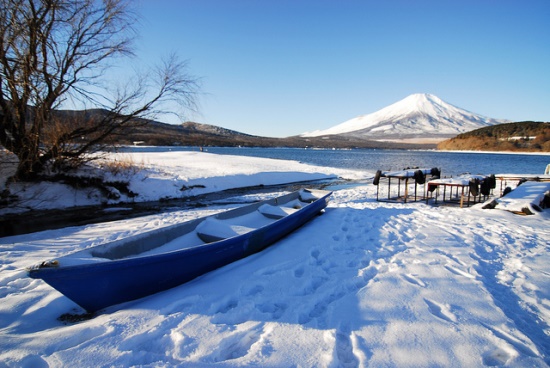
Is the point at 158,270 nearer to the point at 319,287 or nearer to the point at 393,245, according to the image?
the point at 319,287

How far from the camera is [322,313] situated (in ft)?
12.4

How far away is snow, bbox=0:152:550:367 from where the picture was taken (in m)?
2.95

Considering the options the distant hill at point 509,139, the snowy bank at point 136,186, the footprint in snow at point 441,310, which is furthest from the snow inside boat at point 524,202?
the distant hill at point 509,139

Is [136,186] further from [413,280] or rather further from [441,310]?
[441,310]

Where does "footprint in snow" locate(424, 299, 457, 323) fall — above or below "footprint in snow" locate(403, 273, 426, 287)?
below

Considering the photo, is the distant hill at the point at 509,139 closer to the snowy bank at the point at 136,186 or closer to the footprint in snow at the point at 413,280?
the snowy bank at the point at 136,186

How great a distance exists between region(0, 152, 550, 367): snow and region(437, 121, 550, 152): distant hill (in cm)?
9853

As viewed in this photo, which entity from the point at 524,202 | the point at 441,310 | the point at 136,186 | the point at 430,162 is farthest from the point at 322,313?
the point at 430,162

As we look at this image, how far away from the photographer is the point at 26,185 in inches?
479

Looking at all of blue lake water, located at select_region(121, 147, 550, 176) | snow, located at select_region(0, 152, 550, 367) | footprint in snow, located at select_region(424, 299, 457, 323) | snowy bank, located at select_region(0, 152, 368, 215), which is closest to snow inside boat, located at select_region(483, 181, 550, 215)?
snow, located at select_region(0, 152, 550, 367)

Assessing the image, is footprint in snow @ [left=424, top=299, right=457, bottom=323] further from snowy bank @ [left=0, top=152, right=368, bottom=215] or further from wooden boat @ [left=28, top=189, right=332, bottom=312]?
snowy bank @ [left=0, top=152, right=368, bottom=215]

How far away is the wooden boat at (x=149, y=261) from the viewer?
11.2ft

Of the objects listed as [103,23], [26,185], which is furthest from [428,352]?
[103,23]

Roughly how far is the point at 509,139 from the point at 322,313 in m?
112
